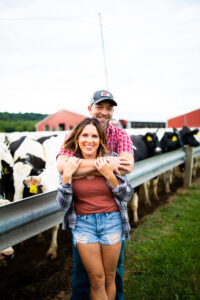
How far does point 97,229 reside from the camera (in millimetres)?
1887

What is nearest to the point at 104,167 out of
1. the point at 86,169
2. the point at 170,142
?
the point at 86,169

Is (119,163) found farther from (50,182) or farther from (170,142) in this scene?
(170,142)

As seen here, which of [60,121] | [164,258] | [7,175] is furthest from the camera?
[60,121]

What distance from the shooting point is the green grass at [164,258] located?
256 centimetres

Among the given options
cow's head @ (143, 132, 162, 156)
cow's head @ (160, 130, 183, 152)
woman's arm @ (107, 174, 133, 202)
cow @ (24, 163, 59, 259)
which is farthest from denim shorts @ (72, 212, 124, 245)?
cow's head @ (160, 130, 183, 152)

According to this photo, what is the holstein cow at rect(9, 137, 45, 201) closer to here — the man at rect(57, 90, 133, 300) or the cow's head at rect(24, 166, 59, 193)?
the cow's head at rect(24, 166, 59, 193)

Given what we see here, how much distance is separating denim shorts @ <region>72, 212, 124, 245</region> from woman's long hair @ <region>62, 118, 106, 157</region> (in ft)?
1.66

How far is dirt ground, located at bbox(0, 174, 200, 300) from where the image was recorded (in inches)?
104

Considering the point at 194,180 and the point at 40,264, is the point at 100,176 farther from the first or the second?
the point at 194,180

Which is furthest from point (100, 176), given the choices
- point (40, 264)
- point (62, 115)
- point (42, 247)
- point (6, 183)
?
point (62, 115)

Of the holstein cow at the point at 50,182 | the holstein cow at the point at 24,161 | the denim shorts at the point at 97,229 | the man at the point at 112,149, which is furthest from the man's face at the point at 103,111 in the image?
the holstein cow at the point at 24,161

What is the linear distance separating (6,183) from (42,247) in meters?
2.15

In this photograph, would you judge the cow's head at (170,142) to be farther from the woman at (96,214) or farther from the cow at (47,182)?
the woman at (96,214)

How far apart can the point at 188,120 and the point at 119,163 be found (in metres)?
33.4
